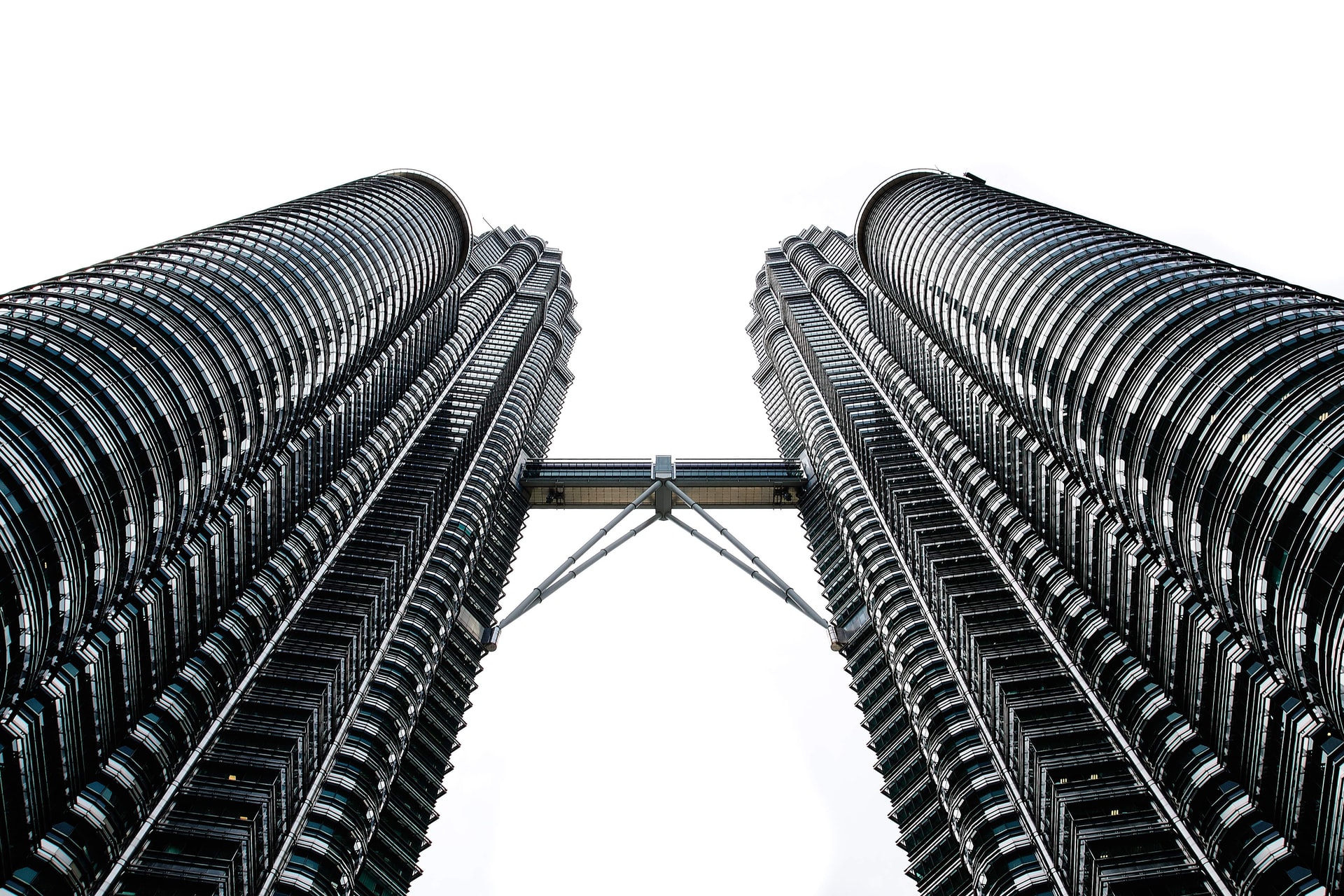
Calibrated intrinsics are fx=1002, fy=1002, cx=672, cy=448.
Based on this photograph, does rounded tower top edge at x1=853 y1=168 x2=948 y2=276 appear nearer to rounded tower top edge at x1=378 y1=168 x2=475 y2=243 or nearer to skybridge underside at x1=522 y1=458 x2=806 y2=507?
skybridge underside at x1=522 y1=458 x2=806 y2=507

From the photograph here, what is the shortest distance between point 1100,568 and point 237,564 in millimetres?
57722

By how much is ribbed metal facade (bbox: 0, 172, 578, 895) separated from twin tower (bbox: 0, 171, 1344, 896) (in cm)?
24

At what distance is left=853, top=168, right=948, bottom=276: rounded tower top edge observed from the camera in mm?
114625

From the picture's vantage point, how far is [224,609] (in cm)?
6756

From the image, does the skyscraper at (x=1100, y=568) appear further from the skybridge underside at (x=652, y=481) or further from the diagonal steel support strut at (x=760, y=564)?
the skybridge underside at (x=652, y=481)

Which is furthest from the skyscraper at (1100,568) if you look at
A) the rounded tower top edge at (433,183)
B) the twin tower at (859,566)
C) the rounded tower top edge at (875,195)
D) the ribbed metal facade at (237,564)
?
the rounded tower top edge at (433,183)

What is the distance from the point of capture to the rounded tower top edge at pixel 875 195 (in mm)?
114625

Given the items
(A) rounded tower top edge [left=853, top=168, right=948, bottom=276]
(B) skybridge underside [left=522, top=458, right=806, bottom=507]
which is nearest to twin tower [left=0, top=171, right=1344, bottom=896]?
(A) rounded tower top edge [left=853, top=168, right=948, bottom=276]

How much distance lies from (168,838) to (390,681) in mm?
20104

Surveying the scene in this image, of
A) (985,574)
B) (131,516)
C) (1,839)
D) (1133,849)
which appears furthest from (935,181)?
(1,839)

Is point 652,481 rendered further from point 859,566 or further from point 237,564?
point 237,564

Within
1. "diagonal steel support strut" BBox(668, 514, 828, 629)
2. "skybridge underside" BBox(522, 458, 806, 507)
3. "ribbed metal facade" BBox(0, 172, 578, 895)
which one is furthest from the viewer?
"skybridge underside" BBox(522, 458, 806, 507)

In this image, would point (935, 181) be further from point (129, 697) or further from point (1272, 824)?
point (129, 697)

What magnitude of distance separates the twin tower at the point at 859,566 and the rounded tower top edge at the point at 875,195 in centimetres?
1065
